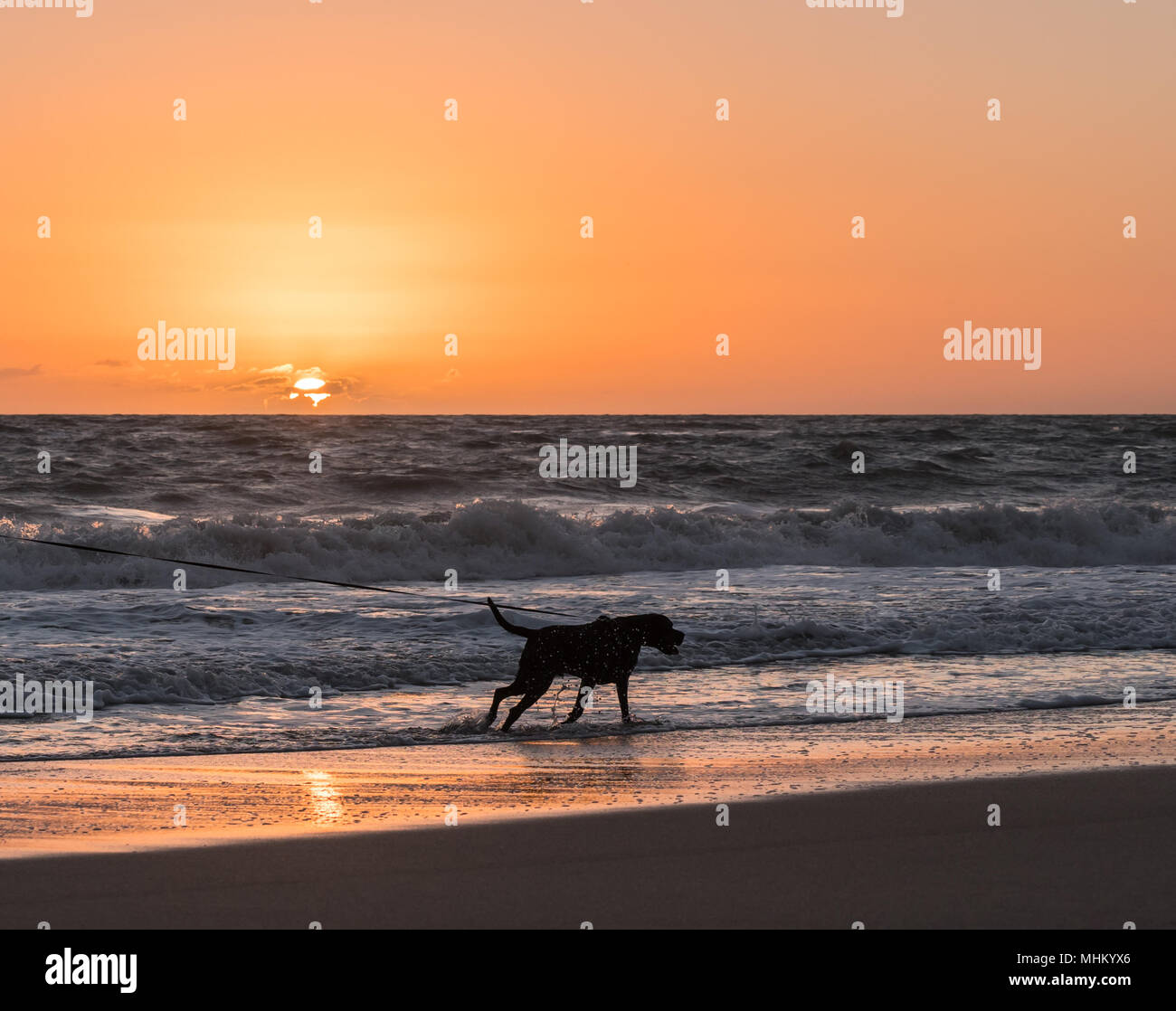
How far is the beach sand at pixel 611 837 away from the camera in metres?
4.88

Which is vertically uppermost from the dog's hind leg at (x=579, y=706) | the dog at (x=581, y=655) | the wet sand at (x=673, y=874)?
the dog at (x=581, y=655)

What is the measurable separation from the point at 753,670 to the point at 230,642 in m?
5.37

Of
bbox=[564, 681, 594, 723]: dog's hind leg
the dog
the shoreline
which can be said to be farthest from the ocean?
the shoreline

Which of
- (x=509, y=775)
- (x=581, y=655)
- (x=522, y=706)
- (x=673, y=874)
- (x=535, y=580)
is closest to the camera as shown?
(x=673, y=874)

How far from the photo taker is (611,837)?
596 cm

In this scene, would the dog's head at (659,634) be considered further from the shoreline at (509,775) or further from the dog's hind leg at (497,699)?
the dog's hind leg at (497,699)

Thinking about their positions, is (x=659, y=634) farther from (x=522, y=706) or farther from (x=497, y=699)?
(x=497, y=699)

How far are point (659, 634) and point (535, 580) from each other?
1098cm

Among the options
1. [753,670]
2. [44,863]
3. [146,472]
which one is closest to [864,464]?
[146,472]

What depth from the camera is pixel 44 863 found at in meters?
5.47

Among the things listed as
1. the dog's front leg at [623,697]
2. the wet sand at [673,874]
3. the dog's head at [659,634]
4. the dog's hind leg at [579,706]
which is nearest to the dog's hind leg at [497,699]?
the dog's hind leg at [579,706]

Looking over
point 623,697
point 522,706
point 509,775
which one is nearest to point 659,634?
point 623,697

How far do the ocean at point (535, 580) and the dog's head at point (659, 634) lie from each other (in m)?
0.62
